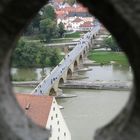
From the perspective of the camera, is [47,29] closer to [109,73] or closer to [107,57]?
[107,57]

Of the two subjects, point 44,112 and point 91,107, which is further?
point 91,107

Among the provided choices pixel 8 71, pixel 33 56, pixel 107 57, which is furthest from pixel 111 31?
pixel 107 57

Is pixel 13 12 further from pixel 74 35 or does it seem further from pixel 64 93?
pixel 74 35

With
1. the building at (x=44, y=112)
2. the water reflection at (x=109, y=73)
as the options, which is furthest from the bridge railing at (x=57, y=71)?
the building at (x=44, y=112)

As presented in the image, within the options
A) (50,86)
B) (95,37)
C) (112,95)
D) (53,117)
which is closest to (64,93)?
(50,86)

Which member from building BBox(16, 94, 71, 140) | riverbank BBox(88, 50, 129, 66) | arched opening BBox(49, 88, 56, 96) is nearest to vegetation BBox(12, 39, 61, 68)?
riverbank BBox(88, 50, 129, 66)

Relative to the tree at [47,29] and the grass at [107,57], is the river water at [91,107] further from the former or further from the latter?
the tree at [47,29]
